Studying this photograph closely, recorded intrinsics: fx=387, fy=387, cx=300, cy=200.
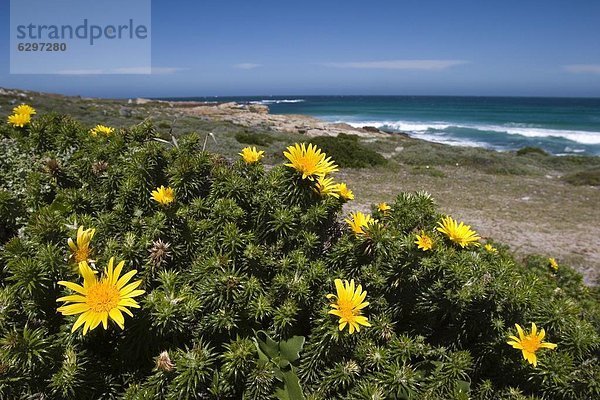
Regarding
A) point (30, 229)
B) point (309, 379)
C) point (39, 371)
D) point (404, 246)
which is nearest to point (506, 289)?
point (404, 246)

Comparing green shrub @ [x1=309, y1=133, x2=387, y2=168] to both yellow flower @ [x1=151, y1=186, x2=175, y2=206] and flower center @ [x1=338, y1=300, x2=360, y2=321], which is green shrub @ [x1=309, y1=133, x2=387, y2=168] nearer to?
yellow flower @ [x1=151, y1=186, x2=175, y2=206]

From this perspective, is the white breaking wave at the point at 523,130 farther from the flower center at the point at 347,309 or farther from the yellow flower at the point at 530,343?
the flower center at the point at 347,309

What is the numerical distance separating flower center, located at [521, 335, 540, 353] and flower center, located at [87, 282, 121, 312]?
5.89 feet

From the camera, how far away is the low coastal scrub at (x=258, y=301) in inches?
62.6

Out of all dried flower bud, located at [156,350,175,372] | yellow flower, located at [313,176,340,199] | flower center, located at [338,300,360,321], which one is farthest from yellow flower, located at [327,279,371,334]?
dried flower bud, located at [156,350,175,372]

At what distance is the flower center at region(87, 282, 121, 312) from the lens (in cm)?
150

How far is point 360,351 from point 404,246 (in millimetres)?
547

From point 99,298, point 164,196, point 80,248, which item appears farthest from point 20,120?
point 99,298

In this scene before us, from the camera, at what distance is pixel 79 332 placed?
161 centimetres

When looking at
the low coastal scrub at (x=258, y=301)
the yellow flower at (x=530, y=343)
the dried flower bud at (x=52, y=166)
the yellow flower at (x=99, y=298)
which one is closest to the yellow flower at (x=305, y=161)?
the low coastal scrub at (x=258, y=301)

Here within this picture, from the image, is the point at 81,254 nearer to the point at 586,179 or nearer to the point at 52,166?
the point at 52,166

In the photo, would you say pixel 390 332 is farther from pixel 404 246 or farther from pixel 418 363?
pixel 404 246

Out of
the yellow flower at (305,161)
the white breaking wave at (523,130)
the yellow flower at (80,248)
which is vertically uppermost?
the white breaking wave at (523,130)

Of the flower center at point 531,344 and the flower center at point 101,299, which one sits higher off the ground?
Result: the flower center at point 101,299
